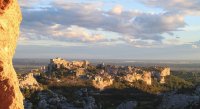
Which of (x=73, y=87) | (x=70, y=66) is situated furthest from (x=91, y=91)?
(x=70, y=66)

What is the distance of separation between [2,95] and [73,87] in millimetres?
137002

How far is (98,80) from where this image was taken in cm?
16925

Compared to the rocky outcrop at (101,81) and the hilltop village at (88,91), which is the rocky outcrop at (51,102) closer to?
the hilltop village at (88,91)

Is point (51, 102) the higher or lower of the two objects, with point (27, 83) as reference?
lower

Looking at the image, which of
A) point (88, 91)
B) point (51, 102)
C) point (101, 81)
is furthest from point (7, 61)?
point (101, 81)

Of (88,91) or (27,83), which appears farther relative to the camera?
(88,91)

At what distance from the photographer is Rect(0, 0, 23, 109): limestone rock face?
14180 mm

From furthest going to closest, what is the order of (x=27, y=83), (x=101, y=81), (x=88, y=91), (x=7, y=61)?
(x=101, y=81)
(x=88, y=91)
(x=27, y=83)
(x=7, y=61)

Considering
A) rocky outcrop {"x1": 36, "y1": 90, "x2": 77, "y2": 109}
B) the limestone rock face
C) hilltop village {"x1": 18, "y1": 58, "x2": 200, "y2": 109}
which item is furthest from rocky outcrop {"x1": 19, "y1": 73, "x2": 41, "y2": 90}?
the limestone rock face

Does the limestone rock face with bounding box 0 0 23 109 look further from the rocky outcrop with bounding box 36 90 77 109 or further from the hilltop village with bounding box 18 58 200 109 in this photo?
the rocky outcrop with bounding box 36 90 77 109

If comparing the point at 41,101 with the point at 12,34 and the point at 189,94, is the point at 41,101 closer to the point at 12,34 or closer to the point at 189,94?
the point at 189,94

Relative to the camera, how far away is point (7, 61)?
14.5m

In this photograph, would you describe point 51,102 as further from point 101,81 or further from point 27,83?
point 101,81

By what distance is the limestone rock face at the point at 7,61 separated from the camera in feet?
46.5
